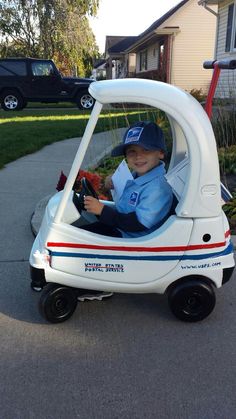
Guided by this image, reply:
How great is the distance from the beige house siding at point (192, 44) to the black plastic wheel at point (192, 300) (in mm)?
20184

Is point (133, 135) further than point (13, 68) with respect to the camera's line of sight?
No

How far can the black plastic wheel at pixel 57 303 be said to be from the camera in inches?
94.9

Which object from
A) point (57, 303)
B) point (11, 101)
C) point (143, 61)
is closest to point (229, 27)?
point (11, 101)

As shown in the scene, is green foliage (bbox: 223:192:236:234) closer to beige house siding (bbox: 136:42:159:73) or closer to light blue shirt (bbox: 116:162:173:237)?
light blue shirt (bbox: 116:162:173:237)

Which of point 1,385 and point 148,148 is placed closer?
point 1,385

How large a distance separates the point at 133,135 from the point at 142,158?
0.15m

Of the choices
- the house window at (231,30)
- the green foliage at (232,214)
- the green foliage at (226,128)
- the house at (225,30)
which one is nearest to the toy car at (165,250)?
the green foliage at (232,214)

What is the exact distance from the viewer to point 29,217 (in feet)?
13.9

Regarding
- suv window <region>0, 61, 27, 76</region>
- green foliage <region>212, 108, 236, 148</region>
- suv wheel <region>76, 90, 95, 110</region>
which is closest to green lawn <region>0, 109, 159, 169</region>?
green foliage <region>212, 108, 236, 148</region>

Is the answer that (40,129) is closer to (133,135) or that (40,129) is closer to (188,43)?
(133,135)

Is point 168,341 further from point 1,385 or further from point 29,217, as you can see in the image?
point 29,217

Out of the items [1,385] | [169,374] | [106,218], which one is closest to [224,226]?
[106,218]

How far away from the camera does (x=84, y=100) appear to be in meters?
15.8

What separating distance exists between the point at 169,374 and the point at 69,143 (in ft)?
22.5
